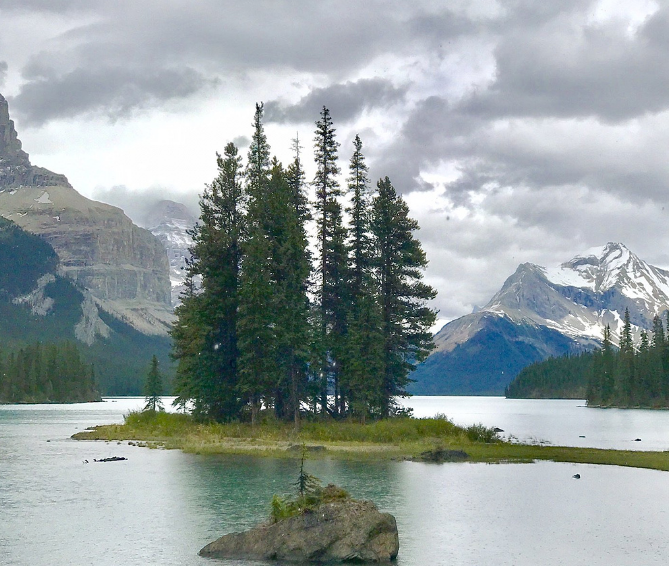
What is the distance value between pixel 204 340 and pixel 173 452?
15.7 metres

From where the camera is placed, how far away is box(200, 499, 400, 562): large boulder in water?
2644 centimetres

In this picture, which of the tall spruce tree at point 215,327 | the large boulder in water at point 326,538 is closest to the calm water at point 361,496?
the large boulder in water at point 326,538

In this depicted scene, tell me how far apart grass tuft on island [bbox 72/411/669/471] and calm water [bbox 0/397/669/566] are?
3.99m

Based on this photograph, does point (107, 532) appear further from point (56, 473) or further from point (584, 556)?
point (56, 473)

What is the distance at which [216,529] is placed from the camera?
32562 millimetres

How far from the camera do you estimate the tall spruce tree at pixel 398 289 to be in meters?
85.1

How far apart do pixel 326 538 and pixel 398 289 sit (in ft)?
199

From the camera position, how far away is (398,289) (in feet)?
283

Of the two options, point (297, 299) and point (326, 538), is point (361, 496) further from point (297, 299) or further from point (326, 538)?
point (297, 299)

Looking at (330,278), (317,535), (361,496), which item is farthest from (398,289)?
(317,535)

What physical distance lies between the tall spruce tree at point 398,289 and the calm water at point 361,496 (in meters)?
27.2

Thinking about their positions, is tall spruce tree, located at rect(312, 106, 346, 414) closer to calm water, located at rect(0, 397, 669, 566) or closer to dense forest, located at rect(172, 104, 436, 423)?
dense forest, located at rect(172, 104, 436, 423)

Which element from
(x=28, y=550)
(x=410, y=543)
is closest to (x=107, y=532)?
(x=28, y=550)

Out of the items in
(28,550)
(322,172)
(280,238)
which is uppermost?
(322,172)
